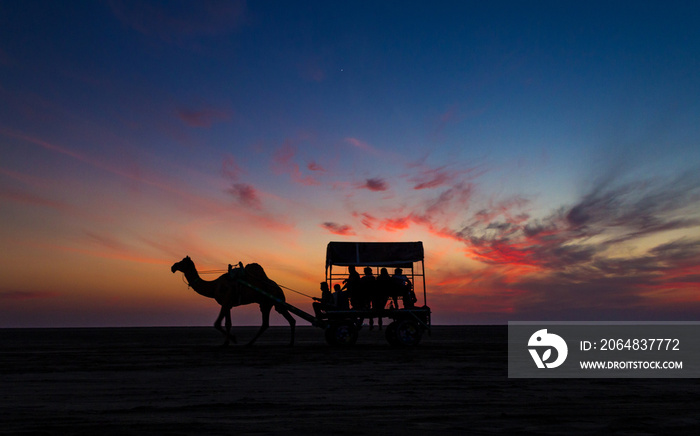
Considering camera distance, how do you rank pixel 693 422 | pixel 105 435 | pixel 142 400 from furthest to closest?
pixel 142 400, pixel 693 422, pixel 105 435

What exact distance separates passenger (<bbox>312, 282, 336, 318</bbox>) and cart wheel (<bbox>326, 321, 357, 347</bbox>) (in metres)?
0.65

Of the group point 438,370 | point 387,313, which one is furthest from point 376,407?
point 387,313

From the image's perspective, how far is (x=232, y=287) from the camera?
69.5ft

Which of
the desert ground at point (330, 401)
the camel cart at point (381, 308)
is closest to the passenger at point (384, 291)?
the camel cart at point (381, 308)

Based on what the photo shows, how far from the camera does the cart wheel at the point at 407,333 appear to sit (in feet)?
67.1

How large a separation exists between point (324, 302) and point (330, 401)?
39.6 ft

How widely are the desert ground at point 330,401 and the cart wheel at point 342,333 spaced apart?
6.87m

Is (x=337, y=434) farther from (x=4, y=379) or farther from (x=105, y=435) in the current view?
(x=4, y=379)

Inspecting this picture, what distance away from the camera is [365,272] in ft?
66.8

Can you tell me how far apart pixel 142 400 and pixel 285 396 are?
6.60 ft

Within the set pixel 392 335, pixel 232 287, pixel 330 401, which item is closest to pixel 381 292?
pixel 392 335

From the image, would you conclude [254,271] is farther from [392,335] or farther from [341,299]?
[392,335]

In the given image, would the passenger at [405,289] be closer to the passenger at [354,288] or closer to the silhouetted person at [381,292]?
the silhouetted person at [381,292]

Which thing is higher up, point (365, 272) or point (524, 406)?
point (365, 272)
